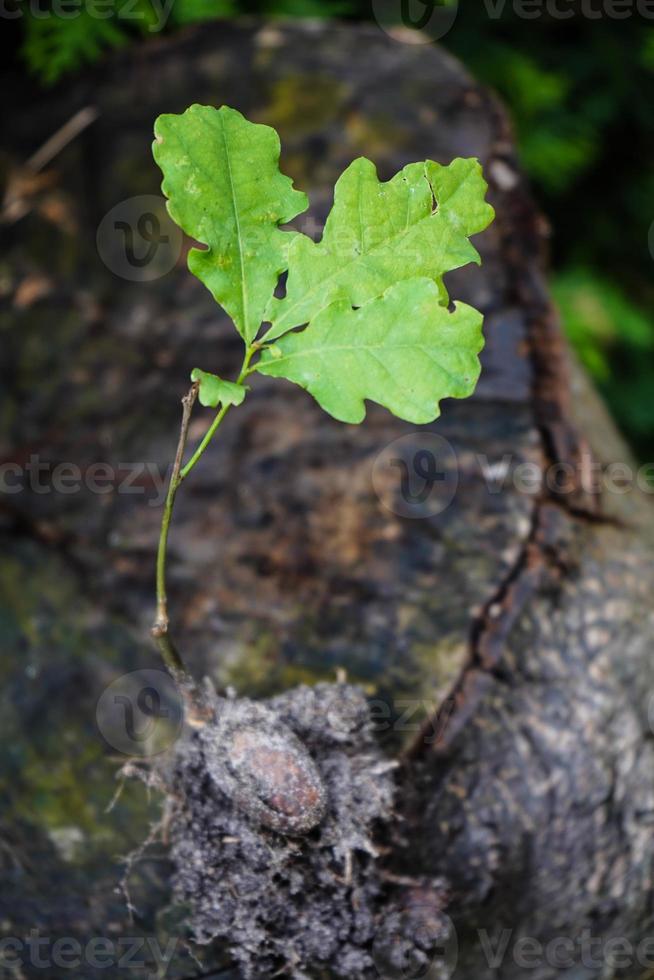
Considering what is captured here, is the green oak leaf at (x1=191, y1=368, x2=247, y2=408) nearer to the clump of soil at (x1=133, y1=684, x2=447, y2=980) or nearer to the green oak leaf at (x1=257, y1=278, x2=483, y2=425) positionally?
the green oak leaf at (x1=257, y1=278, x2=483, y2=425)

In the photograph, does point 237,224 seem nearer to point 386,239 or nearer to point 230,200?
point 230,200

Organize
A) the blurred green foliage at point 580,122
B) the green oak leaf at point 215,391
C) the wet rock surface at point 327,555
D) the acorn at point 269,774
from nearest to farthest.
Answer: the green oak leaf at point 215,391, the acorn at point 269,774, the wet rock surface at point 327,555, the blurred green foliage at point 580,122

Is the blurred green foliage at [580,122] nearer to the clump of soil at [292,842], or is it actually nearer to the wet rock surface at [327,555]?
the wet rock surface at [327,555]

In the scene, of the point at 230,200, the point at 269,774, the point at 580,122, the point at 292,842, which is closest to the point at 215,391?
the point at 230,200

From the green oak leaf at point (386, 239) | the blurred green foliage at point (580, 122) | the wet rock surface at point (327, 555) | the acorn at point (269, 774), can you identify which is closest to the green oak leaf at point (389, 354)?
the green oak leaf at point (386, 239)

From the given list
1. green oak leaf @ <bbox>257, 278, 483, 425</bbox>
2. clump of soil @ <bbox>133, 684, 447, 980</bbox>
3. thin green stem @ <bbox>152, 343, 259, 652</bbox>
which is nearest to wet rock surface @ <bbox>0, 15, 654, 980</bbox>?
clump of soil @ <bbox>133, 684, 447, 980</bbox>
